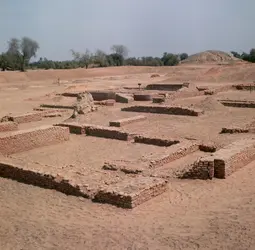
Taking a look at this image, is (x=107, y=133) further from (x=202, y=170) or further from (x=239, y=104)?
(x=239, y=104)

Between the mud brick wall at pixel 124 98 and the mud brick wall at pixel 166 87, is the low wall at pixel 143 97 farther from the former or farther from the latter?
the mud brick wall at pixel 166 87

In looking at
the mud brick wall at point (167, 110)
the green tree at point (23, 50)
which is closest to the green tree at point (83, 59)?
the green tree at point (23, 50)

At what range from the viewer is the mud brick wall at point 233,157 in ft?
30.2

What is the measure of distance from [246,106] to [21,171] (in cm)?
1370

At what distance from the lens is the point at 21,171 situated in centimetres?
995

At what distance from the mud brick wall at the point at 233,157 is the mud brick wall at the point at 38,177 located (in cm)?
303

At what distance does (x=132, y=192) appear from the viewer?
777 cm

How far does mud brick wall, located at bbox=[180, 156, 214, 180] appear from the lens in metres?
9.20

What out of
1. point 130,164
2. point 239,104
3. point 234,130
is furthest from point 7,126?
point 239,104

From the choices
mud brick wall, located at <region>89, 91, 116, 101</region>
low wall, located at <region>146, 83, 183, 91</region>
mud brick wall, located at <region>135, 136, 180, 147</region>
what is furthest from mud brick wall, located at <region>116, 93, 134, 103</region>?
mud brick wall, located at <region>135, 136, 180, 147</region>

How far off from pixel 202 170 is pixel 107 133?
596 centimetres

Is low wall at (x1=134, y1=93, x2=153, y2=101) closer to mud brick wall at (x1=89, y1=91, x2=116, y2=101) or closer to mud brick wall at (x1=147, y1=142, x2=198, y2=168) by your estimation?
mud brick wall at (x1=89, y1=91, x2=116, y2=101)

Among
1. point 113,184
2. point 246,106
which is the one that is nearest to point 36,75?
point 246,106

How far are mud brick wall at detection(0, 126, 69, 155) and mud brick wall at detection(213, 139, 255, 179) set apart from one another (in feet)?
20.2
